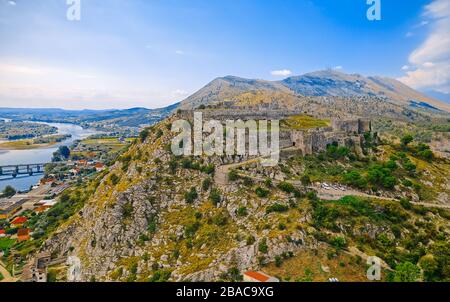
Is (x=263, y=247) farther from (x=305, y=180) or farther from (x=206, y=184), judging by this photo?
(x=206, y=184)

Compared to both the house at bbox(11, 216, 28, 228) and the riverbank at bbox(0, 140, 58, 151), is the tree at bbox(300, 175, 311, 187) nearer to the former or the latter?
the house at bbox(11, 216, 28, 228)

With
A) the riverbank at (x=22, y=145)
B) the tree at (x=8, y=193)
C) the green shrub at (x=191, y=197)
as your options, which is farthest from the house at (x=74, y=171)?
the green shrub at (x=191, y=197)

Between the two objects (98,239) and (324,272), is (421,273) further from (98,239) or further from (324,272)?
(98,239)

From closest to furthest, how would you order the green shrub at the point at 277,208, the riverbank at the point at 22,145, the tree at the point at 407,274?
the tree at the point at 407,274
the green shrub at the point at 277,208
the riverbank at the point at 22,145

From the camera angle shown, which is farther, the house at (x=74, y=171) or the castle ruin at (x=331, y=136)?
the house at (x=74, y=171)

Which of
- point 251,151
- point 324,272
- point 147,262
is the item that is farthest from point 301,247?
point 251,151

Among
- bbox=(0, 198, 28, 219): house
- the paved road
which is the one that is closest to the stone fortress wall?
the paved road

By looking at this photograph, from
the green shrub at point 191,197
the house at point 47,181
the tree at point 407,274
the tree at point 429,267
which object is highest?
the green shrub at point 191,197

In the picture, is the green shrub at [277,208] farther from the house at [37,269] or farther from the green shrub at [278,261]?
the house at [37,269]

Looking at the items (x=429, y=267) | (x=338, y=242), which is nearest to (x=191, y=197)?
(x=338, y=242)

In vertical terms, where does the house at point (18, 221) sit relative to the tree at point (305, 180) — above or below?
below
